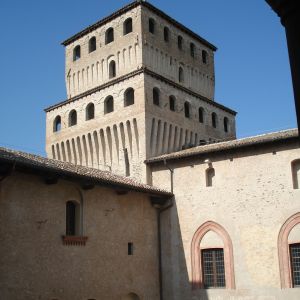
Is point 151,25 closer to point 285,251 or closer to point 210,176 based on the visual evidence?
point 210,176

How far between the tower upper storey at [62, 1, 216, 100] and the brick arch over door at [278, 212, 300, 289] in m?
10.9

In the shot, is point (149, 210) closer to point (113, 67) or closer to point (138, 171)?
point (138, 171)

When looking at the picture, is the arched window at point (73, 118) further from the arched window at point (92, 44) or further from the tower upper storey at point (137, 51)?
the arched window at point (92, 44)

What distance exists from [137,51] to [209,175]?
26.6 feet

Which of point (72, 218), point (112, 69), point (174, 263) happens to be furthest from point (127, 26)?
point (174, 263)

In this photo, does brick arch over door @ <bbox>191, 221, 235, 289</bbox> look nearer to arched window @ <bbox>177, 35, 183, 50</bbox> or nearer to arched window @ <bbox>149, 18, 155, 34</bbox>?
arched window @ <bbox>149, 18, 155, 34</bbox>

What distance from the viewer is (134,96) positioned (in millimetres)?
22500

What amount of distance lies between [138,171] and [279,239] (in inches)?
281

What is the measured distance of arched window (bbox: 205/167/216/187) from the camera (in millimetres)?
19359

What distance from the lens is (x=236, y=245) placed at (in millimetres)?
17938

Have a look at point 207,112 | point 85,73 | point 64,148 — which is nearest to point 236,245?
point 207,112

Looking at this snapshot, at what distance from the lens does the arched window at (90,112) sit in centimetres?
2476

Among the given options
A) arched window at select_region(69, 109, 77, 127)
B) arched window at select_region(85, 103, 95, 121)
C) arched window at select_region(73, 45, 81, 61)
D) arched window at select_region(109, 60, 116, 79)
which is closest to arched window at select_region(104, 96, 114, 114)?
arched window at select_region(85, 103, 95, 121)

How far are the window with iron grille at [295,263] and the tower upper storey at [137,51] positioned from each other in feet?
38.1
